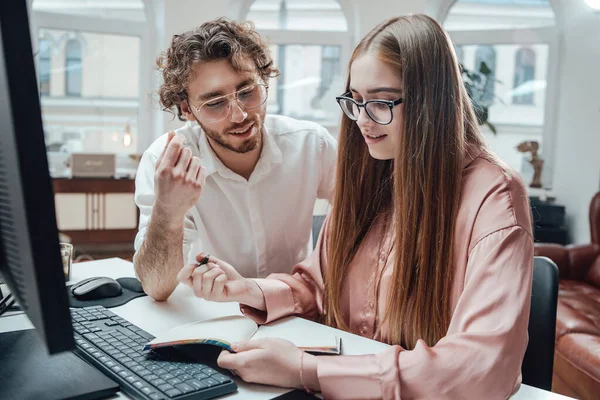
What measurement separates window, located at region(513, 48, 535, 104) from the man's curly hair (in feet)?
12.8

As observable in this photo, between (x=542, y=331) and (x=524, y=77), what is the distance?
4.37 m

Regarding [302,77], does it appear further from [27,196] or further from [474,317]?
[27,196]

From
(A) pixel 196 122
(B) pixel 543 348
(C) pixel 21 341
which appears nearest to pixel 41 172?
(C) pixel 21 341

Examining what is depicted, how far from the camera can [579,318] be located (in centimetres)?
282

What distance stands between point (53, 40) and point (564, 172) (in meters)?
4.63

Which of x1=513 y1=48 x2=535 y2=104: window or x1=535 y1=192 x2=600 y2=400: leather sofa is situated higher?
x1=513 y1=48 x2=535 y2=104: window

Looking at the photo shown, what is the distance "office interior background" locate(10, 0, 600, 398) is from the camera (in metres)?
4.74

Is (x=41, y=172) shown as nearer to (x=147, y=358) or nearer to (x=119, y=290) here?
(x=147, y=358)

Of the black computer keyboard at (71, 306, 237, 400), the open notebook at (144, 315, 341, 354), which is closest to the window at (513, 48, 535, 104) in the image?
the open notebook at (144, 315, 341, 354)

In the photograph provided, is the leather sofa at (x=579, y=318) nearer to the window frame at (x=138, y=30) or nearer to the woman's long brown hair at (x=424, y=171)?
the woman's long brown hair at (x=424, y=171)

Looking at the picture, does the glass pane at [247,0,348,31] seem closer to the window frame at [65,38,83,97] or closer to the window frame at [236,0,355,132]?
the window frame at [236,0,355,132]

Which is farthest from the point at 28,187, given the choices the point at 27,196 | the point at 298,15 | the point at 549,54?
the point at 298,15

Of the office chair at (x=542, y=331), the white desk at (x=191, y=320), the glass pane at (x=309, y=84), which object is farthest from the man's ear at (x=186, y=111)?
the glass pane at (x=309, y=84)

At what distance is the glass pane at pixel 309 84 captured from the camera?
224 inches
